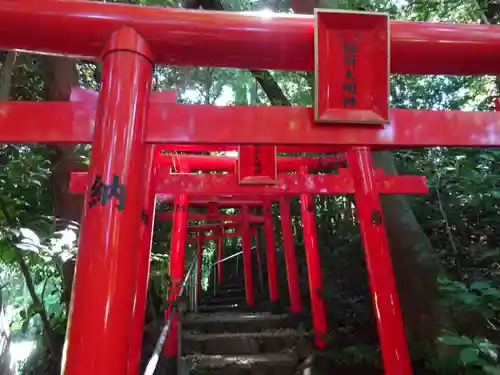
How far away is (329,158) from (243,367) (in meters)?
3.63

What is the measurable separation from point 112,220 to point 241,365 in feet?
16.1

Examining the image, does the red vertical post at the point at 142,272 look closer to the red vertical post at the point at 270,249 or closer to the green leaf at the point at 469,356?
the green leaf at the point at 469,356

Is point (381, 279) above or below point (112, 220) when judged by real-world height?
below

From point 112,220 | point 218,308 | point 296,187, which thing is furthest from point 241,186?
point 218,308

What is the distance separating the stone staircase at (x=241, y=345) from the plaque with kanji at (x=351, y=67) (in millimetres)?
4319

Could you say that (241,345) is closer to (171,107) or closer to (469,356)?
(469,356)

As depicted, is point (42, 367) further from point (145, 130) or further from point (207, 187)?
point (145, 130)

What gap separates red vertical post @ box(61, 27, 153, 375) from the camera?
6.04ft

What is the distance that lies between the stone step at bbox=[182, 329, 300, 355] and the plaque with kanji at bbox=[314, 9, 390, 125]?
5.65 metres

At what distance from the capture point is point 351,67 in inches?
92.7

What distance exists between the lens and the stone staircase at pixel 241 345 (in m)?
6.14

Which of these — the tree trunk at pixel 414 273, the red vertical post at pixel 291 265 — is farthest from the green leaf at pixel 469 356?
the red vertical post at pixel 291 265

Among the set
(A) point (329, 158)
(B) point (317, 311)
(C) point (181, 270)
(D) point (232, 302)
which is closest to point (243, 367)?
(B) point (317, 311)

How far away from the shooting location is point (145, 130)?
2234mm
